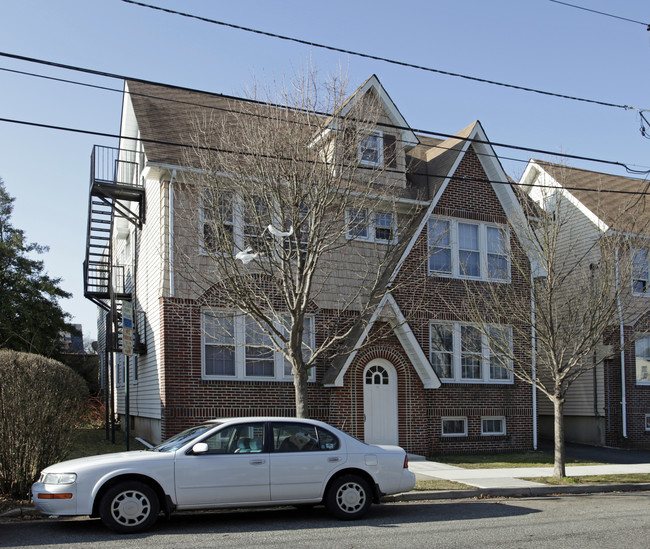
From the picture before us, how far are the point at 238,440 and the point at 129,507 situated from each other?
62.9 inches

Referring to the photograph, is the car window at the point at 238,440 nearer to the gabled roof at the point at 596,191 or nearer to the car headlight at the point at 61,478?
the car headlight at the point at 61,478

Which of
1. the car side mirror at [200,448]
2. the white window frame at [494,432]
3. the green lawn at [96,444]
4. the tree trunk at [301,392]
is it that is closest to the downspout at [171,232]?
the green lawn at [96,444]

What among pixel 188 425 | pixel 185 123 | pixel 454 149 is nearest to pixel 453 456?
pixel 188 425

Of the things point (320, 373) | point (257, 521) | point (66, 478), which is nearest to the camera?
point (66, 478)

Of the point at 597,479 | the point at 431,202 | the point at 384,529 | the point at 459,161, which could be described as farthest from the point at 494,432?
the point at 384,529

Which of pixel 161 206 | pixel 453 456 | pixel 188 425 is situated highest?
pixel 161 206

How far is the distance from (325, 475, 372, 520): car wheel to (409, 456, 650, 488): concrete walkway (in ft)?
12.3

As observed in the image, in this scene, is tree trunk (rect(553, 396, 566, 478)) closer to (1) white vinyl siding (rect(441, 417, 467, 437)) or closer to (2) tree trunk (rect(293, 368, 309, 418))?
(1) white vinyl siding (rect(441, 417, 467, 437))

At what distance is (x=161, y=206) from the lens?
16453mm

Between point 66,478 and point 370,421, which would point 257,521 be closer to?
point 66,478

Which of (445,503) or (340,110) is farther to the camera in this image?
(340,110)

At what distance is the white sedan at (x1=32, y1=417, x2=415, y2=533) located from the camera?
8.40 metres

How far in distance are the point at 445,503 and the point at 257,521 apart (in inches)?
136

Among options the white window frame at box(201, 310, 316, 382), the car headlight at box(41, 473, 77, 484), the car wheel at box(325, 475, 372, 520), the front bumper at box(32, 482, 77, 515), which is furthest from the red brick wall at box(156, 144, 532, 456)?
the front bumper at box(32, 482, 77, 515)
